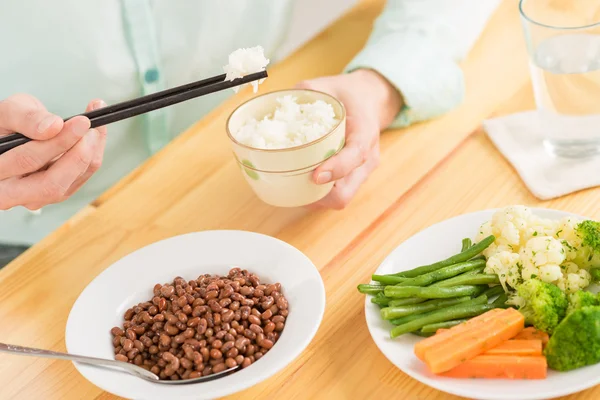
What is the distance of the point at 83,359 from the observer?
1.27 m

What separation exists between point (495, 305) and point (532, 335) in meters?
0.11

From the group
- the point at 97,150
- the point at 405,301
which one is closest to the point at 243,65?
the point at 97,150

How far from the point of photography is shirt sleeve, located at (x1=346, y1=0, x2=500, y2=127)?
2.03 meters

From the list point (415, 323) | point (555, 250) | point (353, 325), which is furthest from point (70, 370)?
point (555, 250)

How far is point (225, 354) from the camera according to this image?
131 centimetres

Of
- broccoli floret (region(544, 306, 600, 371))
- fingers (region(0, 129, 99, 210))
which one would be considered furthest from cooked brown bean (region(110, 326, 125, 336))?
broccoli floret (region(544, 306, 600, 371))

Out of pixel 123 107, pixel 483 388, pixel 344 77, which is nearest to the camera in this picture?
pixel 483 388

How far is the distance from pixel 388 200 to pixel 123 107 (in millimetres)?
692

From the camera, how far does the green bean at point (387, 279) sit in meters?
1.42

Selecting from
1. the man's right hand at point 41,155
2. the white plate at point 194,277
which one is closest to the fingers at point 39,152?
the man's right hand at point 41,155

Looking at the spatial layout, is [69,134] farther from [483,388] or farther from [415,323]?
[483,388]

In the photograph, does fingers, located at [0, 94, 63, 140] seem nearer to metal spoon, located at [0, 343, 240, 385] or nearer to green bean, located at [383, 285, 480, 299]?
metal spoon, located at [0, 343, 240, 385]

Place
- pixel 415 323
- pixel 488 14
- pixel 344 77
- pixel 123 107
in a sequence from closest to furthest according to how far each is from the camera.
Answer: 1. pixel 415 323
2. pixel 123 107
3. pixel 344 77
4. pixel 488 14

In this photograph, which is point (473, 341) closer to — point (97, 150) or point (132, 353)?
point (132, 353)
